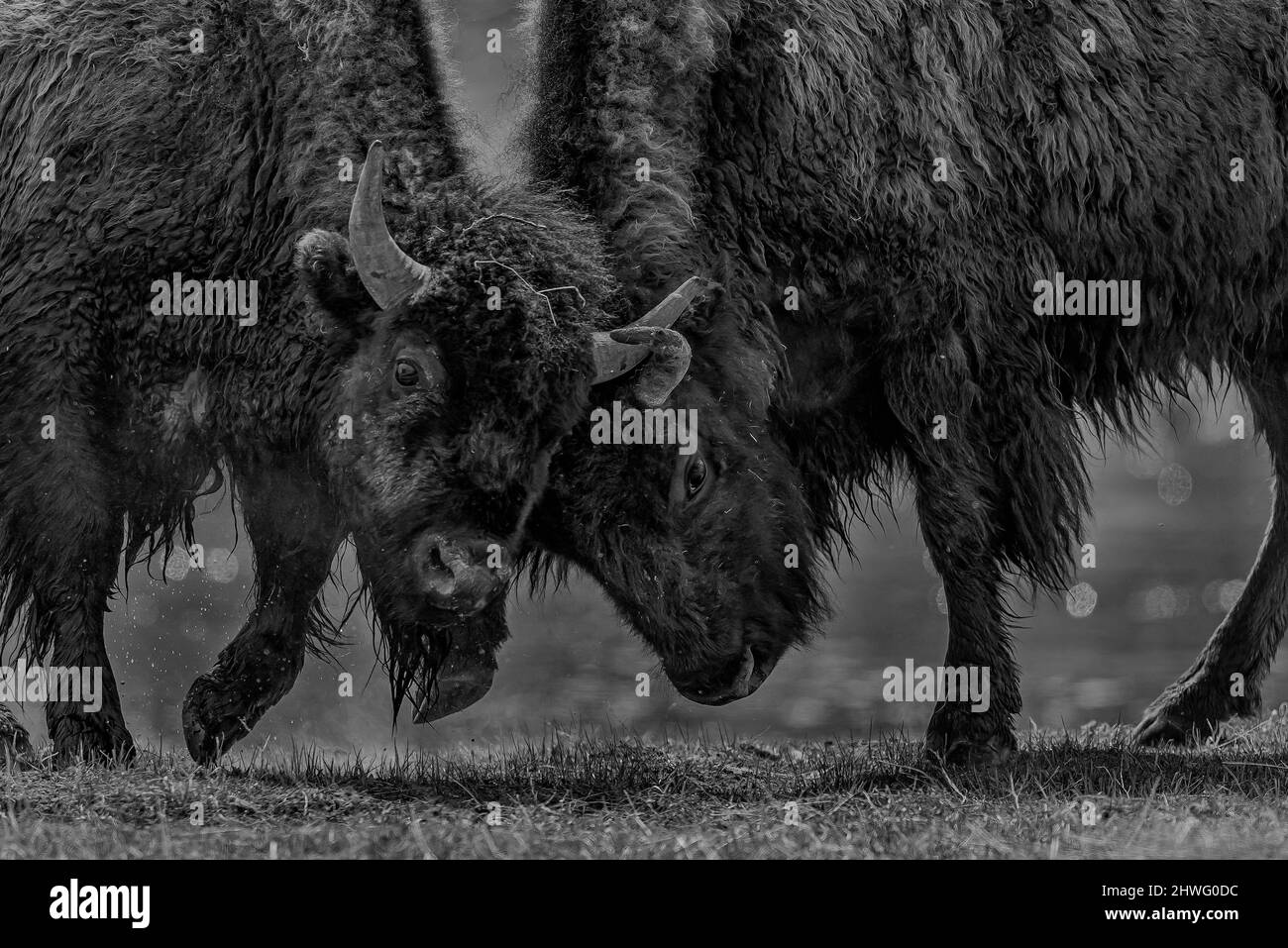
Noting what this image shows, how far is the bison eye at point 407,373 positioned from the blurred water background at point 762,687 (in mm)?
1050

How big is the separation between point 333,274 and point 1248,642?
14.9 feet

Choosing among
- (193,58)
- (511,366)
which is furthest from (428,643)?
(193,58)

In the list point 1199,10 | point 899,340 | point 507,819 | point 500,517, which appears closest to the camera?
point 507,819

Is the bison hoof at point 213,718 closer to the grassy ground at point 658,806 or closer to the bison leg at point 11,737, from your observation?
the grassy ground at point 658,806

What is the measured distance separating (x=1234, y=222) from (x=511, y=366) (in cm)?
326

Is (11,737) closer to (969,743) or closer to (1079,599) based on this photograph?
(969,743)

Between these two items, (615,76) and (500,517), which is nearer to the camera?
(500,517)

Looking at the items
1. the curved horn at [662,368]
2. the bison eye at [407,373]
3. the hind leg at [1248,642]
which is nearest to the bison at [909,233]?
the curved horn at [662,368]

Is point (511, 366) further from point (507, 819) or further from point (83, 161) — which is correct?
point (83, 161)

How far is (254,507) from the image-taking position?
7.18 meters

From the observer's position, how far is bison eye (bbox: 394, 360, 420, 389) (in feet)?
19.3

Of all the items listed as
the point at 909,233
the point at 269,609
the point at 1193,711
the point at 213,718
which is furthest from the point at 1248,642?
the point at 213,718

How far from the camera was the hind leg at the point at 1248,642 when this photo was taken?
304 inches

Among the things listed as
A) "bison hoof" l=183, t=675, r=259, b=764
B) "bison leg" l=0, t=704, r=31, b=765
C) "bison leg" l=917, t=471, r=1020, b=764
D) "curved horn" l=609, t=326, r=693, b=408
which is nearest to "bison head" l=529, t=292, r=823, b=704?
"curved horn" l=609, t=326, r=693, b=408
